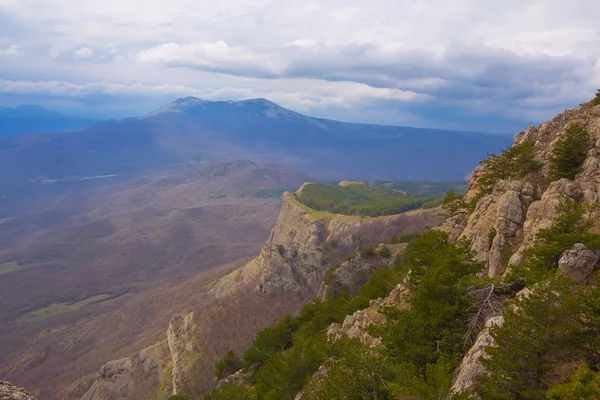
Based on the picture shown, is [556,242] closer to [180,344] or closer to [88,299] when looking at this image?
[180,344]

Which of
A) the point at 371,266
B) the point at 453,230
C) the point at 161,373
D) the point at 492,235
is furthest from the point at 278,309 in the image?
the point at 492,235

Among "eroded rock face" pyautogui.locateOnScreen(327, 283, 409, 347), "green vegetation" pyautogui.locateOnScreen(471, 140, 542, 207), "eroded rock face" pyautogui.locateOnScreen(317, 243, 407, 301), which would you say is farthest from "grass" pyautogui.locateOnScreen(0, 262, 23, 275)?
"green vegetation" pyautogui.locateOnScreen(471, 140, 542, 207)

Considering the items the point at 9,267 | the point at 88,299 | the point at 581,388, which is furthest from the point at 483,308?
the point at 9,267

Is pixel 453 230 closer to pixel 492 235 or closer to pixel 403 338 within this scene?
pixel 492 235

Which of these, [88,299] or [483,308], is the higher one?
[483,308]

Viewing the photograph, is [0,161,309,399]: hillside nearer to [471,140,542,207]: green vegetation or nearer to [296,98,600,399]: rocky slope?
[296,98,600,399]: rocky slope

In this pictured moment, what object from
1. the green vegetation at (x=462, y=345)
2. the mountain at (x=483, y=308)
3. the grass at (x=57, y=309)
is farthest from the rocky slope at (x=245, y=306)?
the grass at (x=57, y=309)
